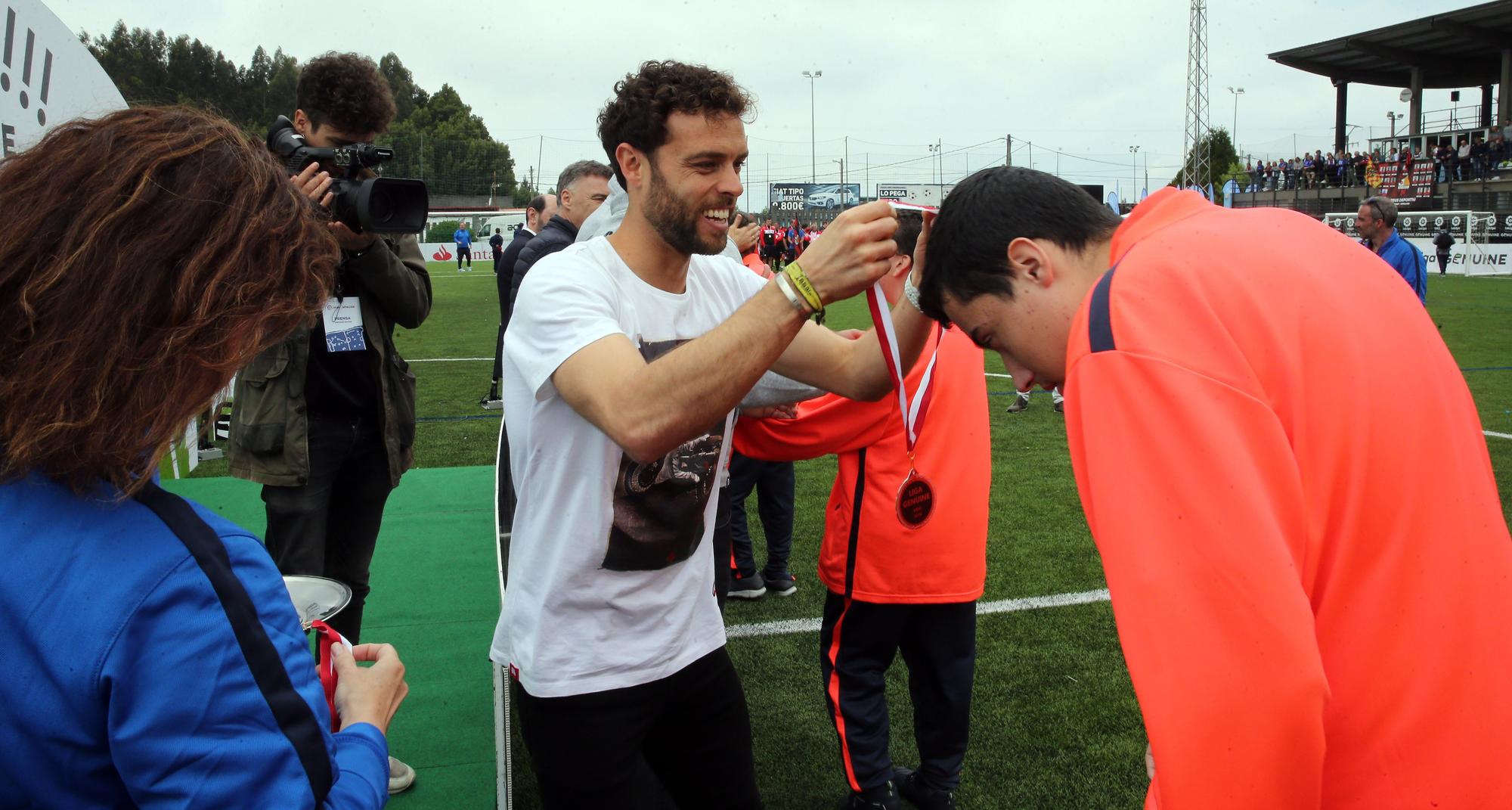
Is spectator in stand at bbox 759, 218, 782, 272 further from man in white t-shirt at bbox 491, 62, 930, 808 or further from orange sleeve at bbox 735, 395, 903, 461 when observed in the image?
man in white t-shirt at bbox 491, 62, 930, 808

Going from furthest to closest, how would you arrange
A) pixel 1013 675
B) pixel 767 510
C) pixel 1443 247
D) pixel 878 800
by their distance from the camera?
1. pixel 1443 247
2. pixel 767 510
3. pixel 1013 675
4. pixel 878 800

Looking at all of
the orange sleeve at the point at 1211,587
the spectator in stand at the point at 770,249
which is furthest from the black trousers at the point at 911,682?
the spectator in stand at the point at 770,249

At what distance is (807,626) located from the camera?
15.9 feet

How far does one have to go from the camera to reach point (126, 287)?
100cm

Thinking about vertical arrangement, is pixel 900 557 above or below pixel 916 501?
below

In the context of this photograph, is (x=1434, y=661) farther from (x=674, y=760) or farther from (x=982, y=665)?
(x=982, y=665)

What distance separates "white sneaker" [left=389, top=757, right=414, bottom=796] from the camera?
10.3 feet

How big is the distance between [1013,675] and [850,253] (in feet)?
9.97

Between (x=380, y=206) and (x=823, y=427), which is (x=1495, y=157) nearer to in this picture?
(x=823, y=427)

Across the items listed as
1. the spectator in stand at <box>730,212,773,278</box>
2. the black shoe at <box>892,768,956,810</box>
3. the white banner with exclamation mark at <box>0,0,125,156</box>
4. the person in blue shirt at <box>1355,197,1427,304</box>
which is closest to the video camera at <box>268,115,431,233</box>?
the white banner with exclamation mark at <box>0,0,125,156</box>

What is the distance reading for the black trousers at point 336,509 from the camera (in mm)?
2918

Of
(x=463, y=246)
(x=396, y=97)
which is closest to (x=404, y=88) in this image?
(x=463, y=246)

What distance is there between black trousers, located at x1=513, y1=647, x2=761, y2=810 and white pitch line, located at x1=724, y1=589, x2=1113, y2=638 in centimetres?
249

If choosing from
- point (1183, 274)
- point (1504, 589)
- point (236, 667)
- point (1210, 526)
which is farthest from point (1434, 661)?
point (236, 667)
